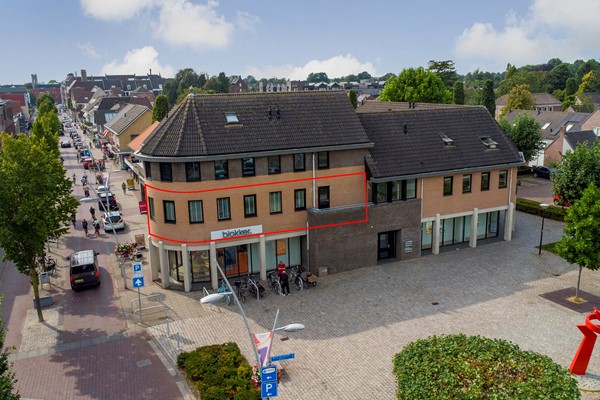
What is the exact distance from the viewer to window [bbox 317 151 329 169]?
30.2 metres

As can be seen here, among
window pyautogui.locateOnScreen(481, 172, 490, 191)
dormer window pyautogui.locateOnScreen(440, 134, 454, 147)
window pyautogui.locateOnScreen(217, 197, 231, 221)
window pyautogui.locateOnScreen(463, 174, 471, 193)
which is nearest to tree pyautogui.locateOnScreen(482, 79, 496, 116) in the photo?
window pyautogui.locateOnScreen(481, 172, 490, 191)

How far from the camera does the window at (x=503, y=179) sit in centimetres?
3506

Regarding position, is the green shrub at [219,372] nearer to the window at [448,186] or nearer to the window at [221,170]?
the window at [221,170]

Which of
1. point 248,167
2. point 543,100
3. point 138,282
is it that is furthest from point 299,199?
point 543,100

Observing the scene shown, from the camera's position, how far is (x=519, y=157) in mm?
35312

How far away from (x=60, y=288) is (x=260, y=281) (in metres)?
11.9

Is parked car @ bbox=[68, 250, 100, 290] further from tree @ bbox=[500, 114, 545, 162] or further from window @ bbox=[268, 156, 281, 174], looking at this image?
tree @ bbox=[500, 114, 545, 162]

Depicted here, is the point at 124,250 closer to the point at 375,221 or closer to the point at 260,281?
the point at 260,281

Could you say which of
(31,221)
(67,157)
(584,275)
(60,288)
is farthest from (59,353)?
(67,157)

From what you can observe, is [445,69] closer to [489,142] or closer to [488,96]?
[488,96]

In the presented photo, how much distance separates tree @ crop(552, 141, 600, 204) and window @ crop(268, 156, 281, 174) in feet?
75.0

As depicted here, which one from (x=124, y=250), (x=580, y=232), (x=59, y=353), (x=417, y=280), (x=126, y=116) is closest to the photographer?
(x=59, y=353)

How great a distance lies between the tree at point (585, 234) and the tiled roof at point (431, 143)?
843 centimetres

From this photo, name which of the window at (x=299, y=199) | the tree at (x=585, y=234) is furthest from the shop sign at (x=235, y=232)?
the tree at (x=585, y=234)
